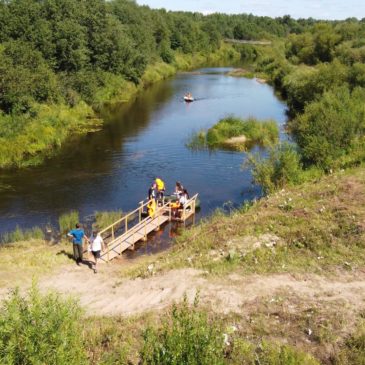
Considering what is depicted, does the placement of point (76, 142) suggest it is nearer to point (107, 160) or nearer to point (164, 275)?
point (107, 160)

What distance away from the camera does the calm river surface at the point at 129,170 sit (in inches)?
1181

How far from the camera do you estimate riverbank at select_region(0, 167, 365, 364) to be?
13438 millimetres

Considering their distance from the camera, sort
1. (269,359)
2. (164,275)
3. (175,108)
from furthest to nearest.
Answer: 1. (175,108)
2. (164,275)
3. (269,359)

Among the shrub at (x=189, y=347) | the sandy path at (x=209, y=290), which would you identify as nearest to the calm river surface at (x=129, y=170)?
the sandy path at (x=209, y=290)

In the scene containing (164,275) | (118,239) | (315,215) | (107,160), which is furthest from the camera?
(107,160)

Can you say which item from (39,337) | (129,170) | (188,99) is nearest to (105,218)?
(129,170)

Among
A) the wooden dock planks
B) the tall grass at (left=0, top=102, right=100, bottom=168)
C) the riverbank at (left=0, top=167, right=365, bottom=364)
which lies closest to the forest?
the tall grass at (left=0, top=102, right=100, bottom=168)

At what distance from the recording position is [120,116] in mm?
57375

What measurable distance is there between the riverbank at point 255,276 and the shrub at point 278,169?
4.43 metres

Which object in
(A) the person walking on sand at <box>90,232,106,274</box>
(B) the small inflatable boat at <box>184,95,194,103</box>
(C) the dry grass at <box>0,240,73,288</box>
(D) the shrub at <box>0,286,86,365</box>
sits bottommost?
(C) the dry grass at <box>0,240,73,288</box>

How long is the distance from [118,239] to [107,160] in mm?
16852

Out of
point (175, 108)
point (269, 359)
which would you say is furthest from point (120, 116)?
Result: point (269, 359)

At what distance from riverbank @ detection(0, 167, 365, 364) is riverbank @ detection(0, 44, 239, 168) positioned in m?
17.5

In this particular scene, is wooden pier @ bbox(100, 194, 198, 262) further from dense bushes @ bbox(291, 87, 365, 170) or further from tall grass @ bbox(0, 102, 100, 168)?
tall grass @ bbox(0, 102, 100, 168)
